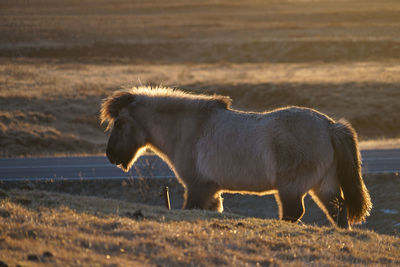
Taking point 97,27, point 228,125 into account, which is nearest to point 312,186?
point 228,125

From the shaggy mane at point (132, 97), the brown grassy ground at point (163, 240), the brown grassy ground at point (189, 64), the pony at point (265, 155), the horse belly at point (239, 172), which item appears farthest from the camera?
the brown grassy ground at point (189, 64)

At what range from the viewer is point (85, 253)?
7031 millimetres

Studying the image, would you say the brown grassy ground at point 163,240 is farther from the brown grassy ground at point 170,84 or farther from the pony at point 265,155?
the brown grassy ground at point 170,84

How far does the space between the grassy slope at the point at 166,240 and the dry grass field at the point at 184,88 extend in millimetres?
25

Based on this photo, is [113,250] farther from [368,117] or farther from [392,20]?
[392,20]

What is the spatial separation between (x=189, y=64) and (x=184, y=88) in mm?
19308

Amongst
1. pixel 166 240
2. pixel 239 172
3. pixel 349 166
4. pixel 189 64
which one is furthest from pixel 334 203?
pixel 189 64

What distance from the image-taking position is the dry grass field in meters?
7.91

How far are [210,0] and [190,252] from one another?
152442 millimetres

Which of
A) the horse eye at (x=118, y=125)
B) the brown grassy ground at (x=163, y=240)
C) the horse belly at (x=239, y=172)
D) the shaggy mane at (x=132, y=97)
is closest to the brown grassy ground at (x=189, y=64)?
the shaggy mane at (x=132, y=97)

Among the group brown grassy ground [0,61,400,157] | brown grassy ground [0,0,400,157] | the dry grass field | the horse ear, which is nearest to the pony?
the dry grass field

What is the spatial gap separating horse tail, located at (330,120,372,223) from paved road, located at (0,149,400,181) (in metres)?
10.5

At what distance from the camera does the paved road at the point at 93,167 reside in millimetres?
22586

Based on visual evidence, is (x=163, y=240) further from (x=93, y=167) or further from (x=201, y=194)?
(x=93, y=167)
